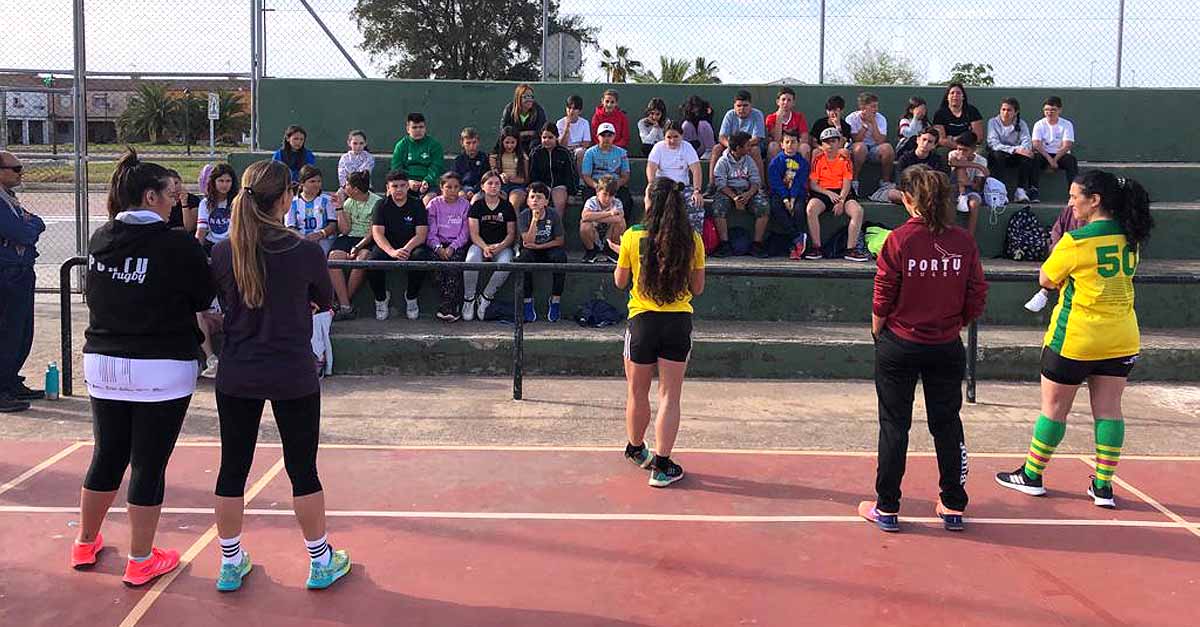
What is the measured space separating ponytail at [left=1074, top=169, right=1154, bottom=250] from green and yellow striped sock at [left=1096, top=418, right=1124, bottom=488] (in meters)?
1.00

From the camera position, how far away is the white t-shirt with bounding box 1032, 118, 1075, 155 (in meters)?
12.9

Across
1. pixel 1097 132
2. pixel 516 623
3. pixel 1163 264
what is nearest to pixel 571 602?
pixel 516 623

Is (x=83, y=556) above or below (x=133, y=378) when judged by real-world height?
below

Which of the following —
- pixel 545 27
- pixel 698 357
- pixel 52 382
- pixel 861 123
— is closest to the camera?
pixel 52 382

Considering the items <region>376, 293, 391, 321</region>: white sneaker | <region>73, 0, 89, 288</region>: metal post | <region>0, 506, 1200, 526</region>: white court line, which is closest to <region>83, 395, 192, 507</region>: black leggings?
<region>0, 506, 1200, 526</region>: white court line

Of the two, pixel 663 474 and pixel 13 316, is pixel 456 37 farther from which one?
pixel 663 474

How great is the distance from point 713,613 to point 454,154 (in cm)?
1031

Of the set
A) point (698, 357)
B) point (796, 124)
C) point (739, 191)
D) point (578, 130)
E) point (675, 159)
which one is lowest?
point (698, 357)

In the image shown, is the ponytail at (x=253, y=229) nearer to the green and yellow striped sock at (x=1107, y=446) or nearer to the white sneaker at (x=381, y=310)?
the green and yellow striped sock at (x=1107, y=446)

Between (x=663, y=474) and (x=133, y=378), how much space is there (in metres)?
3.01

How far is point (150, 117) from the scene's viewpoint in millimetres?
39438

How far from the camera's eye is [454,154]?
45.3 feet

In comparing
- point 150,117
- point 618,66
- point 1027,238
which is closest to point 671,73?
point 618,66

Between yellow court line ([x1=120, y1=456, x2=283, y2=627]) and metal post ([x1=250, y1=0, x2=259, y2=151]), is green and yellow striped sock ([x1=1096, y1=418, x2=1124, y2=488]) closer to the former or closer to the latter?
yellow court line ([x1=120, y1=456, x2=283, y2=627])
